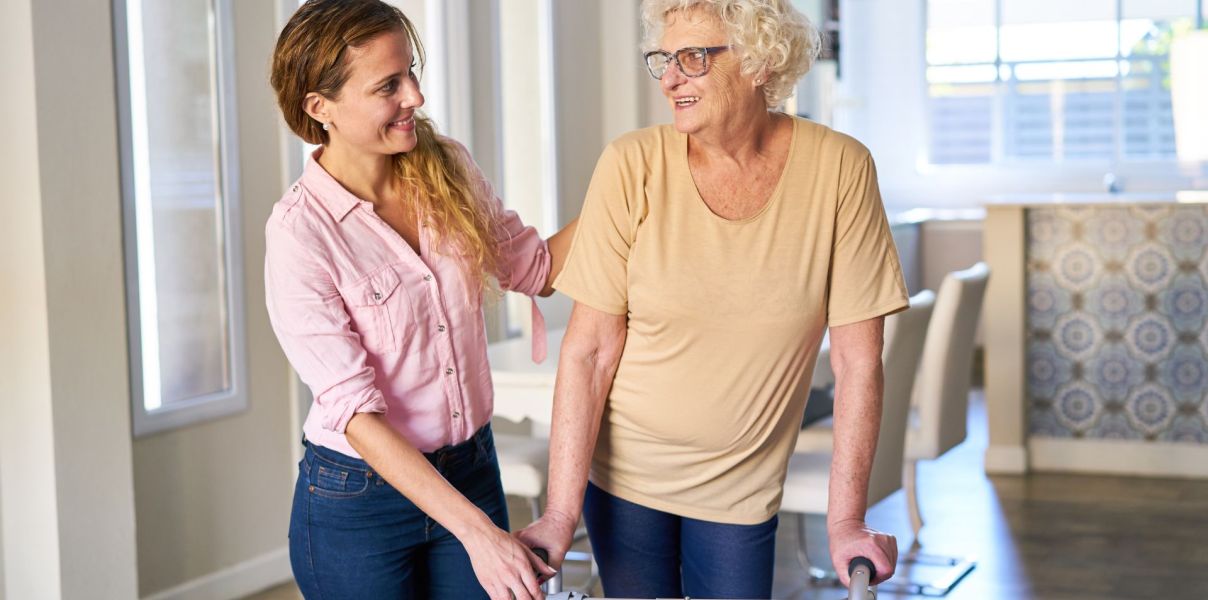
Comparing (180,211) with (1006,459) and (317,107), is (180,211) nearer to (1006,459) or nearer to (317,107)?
(317,107)

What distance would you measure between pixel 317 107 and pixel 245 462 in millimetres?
2468

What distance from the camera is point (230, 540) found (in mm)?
3834

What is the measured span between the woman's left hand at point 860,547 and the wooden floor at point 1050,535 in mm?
→ 2213

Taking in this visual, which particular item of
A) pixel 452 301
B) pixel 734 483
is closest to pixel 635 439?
pixel 734 483

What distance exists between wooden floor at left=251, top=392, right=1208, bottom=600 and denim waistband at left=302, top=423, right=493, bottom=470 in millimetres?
2221

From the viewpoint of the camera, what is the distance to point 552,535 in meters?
1.61

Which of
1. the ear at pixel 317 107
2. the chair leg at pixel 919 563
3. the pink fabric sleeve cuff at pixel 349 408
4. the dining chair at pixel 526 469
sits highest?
the ear at pixel 317 107

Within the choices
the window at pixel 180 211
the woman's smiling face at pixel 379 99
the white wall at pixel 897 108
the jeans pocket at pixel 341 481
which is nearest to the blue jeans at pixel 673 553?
the jeans pocket at pixel 341 481

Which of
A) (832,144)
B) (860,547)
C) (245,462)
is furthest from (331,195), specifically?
(245,462)

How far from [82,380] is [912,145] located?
6990mm

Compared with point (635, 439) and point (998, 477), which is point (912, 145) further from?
point (635, 439)

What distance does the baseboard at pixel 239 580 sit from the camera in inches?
145

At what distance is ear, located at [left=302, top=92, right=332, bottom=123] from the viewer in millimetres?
1615

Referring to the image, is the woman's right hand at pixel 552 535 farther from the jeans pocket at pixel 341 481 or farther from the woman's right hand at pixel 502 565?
the jeans pocket at pixel 341 481
